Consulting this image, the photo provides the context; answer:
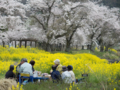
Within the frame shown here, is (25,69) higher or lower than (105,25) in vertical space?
lower

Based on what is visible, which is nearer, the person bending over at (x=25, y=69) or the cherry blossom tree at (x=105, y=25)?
the person bending over at (x=25, y=69)

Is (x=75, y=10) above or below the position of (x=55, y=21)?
above

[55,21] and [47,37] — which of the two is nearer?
[47,37]

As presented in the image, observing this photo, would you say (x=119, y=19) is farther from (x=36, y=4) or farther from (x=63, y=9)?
(x=36, y=4)

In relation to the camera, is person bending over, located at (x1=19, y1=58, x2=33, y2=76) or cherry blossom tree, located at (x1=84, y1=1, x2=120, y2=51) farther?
cherry blossom tree, located at (x1=84, y1=1, x2=120, y2=51)

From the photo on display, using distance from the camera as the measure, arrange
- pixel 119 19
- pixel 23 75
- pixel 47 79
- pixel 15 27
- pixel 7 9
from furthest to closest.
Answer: pixel 119 19, pixel 15 27, pixel 7 9, pixel 47 79, pixel 23 75

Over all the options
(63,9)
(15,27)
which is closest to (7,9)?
(15,27)

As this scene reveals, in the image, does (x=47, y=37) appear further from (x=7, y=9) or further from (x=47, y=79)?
(x=47, y=79)

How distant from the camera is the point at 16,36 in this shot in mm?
20844

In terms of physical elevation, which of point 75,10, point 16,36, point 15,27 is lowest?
point 16,36

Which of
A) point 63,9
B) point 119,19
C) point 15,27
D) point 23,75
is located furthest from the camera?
point 119,19

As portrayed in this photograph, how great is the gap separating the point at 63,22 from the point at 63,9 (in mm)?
1910

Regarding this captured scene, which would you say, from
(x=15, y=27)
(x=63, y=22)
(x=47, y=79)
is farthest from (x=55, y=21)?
(x=47, y=79)

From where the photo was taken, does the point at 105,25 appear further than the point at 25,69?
Yes
